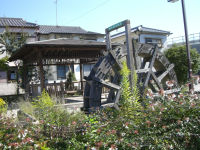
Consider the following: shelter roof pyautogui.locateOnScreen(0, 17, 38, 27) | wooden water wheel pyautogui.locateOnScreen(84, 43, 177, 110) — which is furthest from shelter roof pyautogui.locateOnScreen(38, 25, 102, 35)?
wooden water wheel pyautogui.locateOnScreen(84, 43, 177, 110)

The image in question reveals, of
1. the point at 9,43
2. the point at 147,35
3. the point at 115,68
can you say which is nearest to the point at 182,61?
the point at 115,68

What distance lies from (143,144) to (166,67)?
724cm

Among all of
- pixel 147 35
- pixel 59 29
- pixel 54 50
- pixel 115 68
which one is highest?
pixel 59 29

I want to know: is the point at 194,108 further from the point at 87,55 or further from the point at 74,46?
the point at 87,55

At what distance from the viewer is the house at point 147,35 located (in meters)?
23.7

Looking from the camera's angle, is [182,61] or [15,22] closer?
[182,61]

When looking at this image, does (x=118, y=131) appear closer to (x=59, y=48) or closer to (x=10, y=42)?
(x=59, y=48)

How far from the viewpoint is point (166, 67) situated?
10.1 meters

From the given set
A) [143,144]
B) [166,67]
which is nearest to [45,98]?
[143,144]

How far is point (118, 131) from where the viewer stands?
3670mm

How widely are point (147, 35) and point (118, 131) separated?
71.7 feet

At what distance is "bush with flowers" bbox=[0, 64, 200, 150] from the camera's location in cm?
329

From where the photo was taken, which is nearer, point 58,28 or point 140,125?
point 140,125

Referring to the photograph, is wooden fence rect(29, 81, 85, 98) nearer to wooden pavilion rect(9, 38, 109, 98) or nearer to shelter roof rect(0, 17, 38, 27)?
wooden pavilion rect(9, 38, 109, 98)
